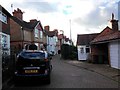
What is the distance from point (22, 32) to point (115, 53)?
1721 centimetres

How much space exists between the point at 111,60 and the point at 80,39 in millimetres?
15943

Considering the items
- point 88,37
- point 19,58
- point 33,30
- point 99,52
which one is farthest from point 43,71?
point 33,30

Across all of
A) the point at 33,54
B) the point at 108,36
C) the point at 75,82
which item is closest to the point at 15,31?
the point at 108,36

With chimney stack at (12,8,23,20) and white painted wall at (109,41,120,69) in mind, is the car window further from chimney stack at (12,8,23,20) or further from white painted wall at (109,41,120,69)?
chimney stack at (12,8,23,20)

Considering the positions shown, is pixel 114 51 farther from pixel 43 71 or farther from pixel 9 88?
pixel 9 88

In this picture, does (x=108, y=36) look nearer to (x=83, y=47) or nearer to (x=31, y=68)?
(x=83, y=47)

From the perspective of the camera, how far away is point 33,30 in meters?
39.5

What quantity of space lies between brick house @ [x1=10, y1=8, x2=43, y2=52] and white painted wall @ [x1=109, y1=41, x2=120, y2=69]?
1223cm

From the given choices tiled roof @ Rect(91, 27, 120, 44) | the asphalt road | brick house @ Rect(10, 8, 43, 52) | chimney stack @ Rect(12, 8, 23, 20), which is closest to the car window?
the asphalt road

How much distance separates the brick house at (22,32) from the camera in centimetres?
3353

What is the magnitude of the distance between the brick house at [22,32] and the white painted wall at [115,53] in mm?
12234

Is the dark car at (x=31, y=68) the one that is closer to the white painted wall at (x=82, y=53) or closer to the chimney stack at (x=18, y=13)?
the white painted wall at (x=82, y=53)

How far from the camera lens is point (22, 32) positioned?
111ft

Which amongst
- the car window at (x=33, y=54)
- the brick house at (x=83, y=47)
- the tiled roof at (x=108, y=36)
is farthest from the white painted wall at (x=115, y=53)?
the brick house at (x=83, y=47)
